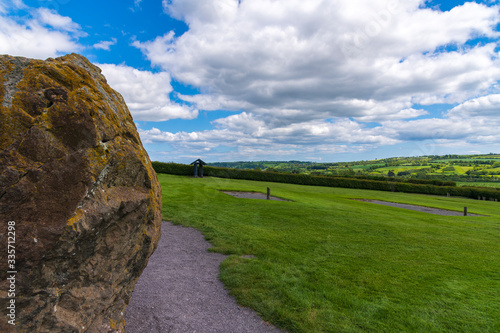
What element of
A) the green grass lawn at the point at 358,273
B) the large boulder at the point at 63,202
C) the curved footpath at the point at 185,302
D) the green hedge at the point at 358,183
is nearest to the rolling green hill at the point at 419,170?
the green hedge at the point at 358,183

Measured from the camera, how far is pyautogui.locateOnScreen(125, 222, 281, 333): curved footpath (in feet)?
17.8

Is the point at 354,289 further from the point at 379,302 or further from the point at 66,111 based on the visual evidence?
the point at 66,111

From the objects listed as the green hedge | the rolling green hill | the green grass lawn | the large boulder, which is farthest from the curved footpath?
the rolling green hill

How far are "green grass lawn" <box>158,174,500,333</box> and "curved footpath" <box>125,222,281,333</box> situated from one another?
0.41 m

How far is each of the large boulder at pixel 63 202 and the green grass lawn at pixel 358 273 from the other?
147 inches

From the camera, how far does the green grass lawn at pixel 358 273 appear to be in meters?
5.86

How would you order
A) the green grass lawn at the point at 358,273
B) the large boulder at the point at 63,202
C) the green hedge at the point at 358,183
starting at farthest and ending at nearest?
the green hedge at the point at 358,183
the green grass lawn at the point at 358,273
the large boulder at the point at 63,202

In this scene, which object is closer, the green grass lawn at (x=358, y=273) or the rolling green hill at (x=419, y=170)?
the green grass lawn at (x=358, y=273)

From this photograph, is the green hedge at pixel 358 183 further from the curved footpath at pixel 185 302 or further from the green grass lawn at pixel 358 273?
the curved footpath at pixel 185 302

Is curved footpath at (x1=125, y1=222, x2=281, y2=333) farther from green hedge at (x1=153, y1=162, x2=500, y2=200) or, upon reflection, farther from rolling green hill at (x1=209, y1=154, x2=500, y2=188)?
rolling green hill at (x1=209, y1=154, x2=500, y2=188)

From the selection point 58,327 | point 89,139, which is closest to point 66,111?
point 89,139

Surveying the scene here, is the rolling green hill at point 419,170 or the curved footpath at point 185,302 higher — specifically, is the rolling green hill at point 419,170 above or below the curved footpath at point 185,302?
above

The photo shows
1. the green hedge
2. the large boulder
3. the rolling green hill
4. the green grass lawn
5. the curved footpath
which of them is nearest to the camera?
the large boulder

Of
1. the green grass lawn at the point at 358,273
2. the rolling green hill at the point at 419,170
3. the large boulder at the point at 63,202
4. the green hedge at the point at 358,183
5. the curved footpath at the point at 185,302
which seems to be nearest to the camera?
the large boulder at the point at 63,202
